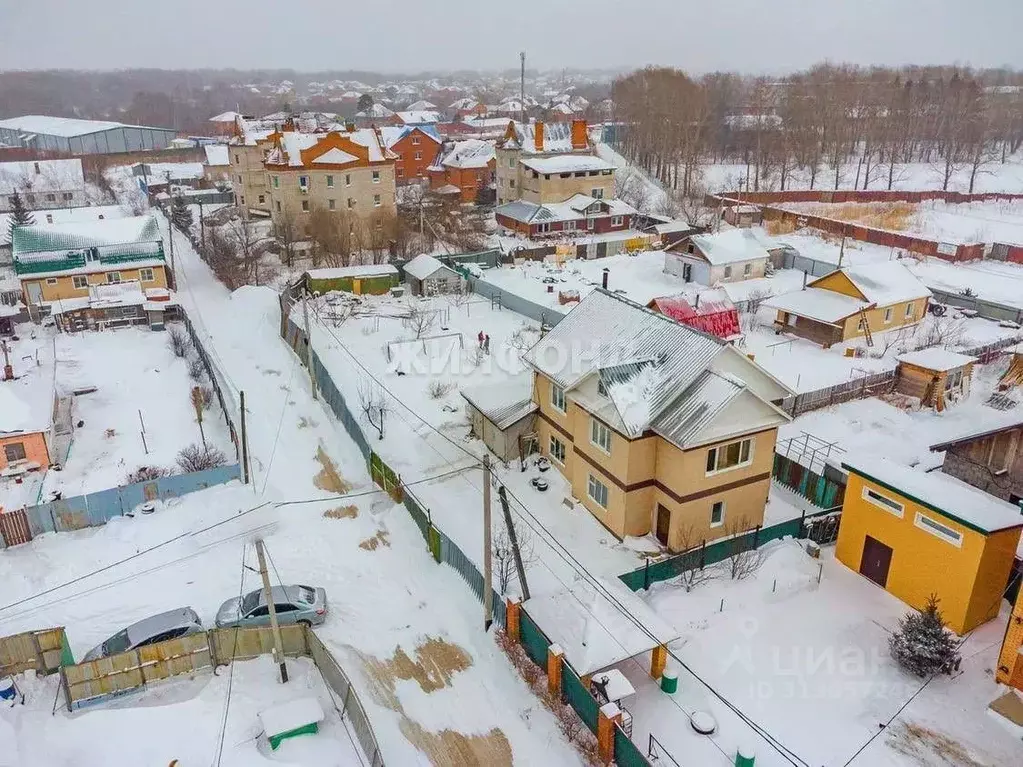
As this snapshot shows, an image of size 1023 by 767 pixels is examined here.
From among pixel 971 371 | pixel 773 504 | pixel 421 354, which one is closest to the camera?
pixel 773 504

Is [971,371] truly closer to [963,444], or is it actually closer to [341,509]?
[963,444]

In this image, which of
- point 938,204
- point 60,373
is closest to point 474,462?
point 60,373

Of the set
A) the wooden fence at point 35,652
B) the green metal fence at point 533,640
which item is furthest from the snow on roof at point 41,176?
the green metal fence at point 533,640

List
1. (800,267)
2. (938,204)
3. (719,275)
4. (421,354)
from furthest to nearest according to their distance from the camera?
(938,204), (800,267), (719,275), (421,354)

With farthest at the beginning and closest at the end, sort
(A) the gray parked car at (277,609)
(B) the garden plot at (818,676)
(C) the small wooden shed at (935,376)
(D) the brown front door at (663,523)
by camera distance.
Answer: (C) the small wooden shed at (935,376), (D) the brown front door at (663,523), (A) the gray parked car at (277,609), (B) the garden plot at (818,676)

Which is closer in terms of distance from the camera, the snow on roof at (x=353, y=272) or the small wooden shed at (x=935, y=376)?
the small wooden shed at (x=935, y=376)

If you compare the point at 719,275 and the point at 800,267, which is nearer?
the point at 719,275

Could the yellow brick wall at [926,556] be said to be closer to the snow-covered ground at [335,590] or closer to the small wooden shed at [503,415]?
the snow-covered ground at [335,590]
